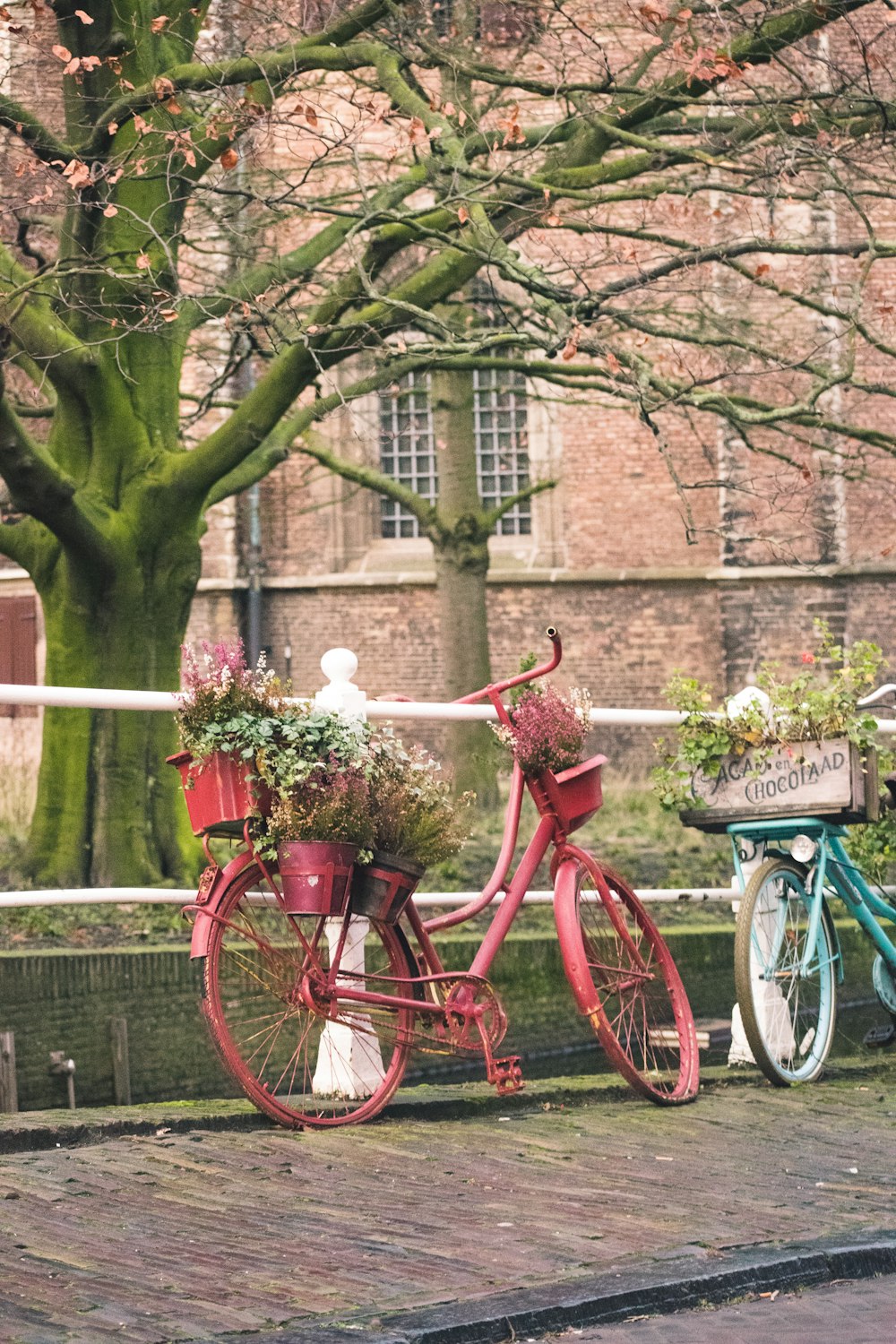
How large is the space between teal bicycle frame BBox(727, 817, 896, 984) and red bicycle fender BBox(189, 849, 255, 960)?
6.29 ft

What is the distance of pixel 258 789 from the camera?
4574mm

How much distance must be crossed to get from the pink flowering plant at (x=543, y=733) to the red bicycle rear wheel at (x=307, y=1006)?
0.64m

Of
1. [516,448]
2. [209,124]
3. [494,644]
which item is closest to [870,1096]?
[209,124]

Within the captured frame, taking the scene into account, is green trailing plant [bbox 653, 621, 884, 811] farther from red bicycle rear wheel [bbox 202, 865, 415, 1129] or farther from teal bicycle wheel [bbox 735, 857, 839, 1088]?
red bicycle rear wheel [bbox 202, 865, 415, 1129]

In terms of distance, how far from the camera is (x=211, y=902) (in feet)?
14.8

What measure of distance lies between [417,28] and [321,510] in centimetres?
1224

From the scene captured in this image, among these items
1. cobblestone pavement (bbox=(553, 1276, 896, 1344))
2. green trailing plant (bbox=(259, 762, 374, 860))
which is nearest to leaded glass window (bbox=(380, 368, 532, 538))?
green trailing plant (bbox=(259, 762, 374, 860))

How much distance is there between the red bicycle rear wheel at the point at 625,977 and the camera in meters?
5.00

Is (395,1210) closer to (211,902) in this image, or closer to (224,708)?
(211,902)

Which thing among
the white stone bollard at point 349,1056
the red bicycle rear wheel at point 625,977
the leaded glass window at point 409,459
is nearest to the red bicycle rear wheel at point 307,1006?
the white stone bollard at point 349,1056

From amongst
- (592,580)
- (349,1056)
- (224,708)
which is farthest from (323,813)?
(592,580)

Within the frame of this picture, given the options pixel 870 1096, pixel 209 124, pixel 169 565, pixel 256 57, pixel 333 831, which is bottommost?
pixel 870 1096

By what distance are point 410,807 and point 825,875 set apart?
1.85m

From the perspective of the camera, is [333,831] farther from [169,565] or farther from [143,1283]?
[169,565]
